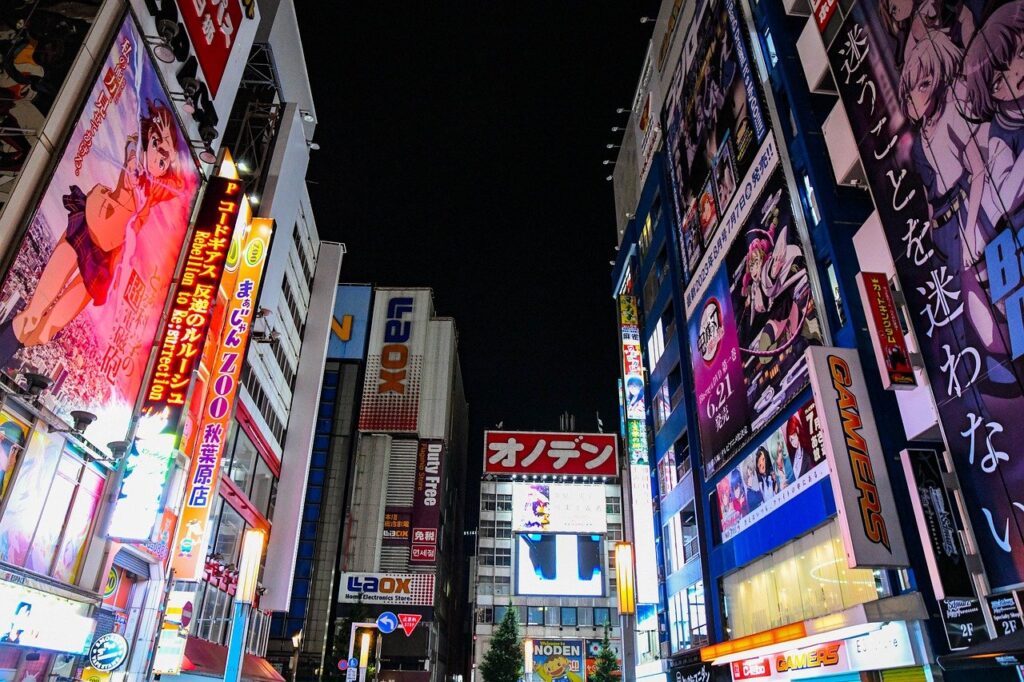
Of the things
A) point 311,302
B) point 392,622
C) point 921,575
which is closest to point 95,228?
point 921,575

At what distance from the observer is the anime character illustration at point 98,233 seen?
11719mm

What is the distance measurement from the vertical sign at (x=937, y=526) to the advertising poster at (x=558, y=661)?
54.5 m

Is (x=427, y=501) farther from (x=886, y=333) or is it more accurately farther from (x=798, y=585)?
(x=886, y=333)

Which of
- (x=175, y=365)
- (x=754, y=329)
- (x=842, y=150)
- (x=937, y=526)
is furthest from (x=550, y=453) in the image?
(x=937, y=526)

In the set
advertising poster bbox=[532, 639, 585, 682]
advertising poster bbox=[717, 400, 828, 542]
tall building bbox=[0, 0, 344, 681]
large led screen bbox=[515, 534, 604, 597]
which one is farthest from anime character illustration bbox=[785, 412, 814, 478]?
advertising poster bbox=[532, 639, 585, 682]

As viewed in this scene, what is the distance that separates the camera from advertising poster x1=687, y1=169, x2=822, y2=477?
1736 cm

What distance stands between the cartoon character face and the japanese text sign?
1784cm

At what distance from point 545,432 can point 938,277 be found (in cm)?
5653

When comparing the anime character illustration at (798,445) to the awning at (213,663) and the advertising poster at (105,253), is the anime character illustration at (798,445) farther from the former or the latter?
the awning at (213,663)

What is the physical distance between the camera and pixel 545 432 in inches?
2630

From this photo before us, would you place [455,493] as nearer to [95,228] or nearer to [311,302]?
[311,302]

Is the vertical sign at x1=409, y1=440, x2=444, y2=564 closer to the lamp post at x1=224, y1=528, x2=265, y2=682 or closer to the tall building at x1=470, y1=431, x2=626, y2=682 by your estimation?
the tall building at x1=470, y1=431, x2=626, y2=682

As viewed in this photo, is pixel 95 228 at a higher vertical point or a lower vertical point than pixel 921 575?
higher

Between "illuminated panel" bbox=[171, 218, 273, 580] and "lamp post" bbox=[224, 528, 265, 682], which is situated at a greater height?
"illuminated panel" bbox=[171, 218, 273, 580]
